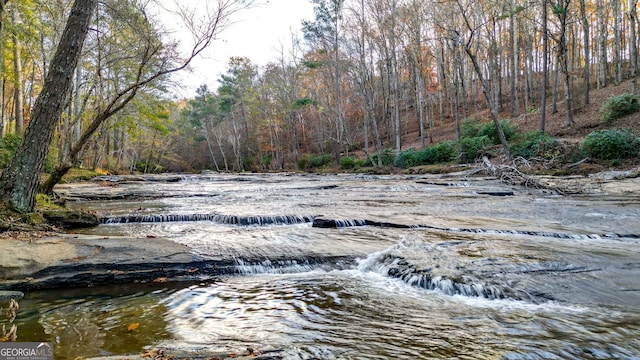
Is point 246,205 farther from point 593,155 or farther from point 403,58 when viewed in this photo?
point 403,58

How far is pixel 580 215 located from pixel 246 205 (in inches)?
326

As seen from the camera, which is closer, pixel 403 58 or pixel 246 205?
pixel 246 205

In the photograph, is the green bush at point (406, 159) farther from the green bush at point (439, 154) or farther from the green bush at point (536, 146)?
the green bush at point (536, 146)

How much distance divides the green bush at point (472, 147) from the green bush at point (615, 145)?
6.02 meters

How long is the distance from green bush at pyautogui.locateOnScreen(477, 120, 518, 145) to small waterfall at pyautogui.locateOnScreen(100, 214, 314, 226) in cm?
1819

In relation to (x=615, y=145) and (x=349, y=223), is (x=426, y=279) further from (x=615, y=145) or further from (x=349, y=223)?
(x=615, y=145)

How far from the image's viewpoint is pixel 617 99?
1897cm

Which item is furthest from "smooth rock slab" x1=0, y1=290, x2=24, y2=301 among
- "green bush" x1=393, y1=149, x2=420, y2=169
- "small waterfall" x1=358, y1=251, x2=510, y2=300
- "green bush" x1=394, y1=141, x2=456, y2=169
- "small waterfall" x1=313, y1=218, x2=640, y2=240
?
"green bush" x1=393, y1=149, x2=420, y2=169

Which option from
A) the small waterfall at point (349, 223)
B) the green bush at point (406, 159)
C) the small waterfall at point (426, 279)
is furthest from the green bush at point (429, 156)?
the small waterfall at point (426, 279)

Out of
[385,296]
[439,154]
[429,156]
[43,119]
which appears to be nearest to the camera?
[385,296]

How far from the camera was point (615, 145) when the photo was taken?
1530cm

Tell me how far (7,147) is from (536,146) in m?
25.0

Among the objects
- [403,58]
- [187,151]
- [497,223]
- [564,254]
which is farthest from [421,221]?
[187,151]

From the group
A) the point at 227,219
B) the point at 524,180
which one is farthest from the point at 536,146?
the point at 227,219
